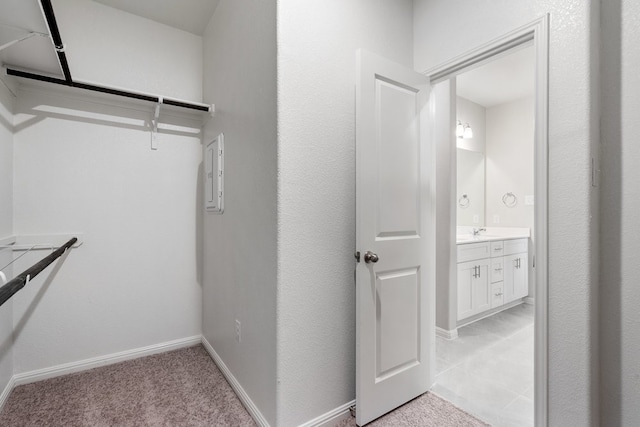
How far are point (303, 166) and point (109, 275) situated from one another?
1841mm

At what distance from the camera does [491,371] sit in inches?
86.0

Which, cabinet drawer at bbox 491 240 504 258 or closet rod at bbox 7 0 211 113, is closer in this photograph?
closet rod at bbox 7 0 211 113

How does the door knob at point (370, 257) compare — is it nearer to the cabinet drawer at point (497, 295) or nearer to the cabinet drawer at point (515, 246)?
the cabinet drawer at point (497, 295)

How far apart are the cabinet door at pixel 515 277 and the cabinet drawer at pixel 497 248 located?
0.15 metres

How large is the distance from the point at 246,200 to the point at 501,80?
3.38 meters

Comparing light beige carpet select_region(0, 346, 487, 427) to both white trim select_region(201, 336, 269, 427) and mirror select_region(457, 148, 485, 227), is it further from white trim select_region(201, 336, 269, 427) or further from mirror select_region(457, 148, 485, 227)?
mirror select_region(457, 148, 485, 227)

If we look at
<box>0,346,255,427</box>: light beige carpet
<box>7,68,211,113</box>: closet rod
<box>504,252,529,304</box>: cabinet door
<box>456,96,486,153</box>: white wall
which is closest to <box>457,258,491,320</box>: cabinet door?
<box>504,252,529,304</box>: cabinet door

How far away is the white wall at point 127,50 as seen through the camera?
2145mm

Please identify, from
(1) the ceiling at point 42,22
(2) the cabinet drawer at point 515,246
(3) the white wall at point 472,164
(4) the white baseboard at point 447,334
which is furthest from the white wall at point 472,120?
(1) the ceiling at point 42,22

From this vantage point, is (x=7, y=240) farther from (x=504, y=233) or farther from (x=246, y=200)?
(x=504, y=233)

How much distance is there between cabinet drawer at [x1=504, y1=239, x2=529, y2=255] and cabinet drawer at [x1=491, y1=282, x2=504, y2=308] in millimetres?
408

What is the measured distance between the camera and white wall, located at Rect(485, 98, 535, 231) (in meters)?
3.95

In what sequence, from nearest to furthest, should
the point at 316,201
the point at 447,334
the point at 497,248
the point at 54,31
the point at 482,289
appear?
the point at 54,31 → the point at 316,201 → the point at 447,334 → the point at 482,289 → the point at 497,248

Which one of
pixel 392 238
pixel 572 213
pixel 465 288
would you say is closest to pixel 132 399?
pixel 392 238
